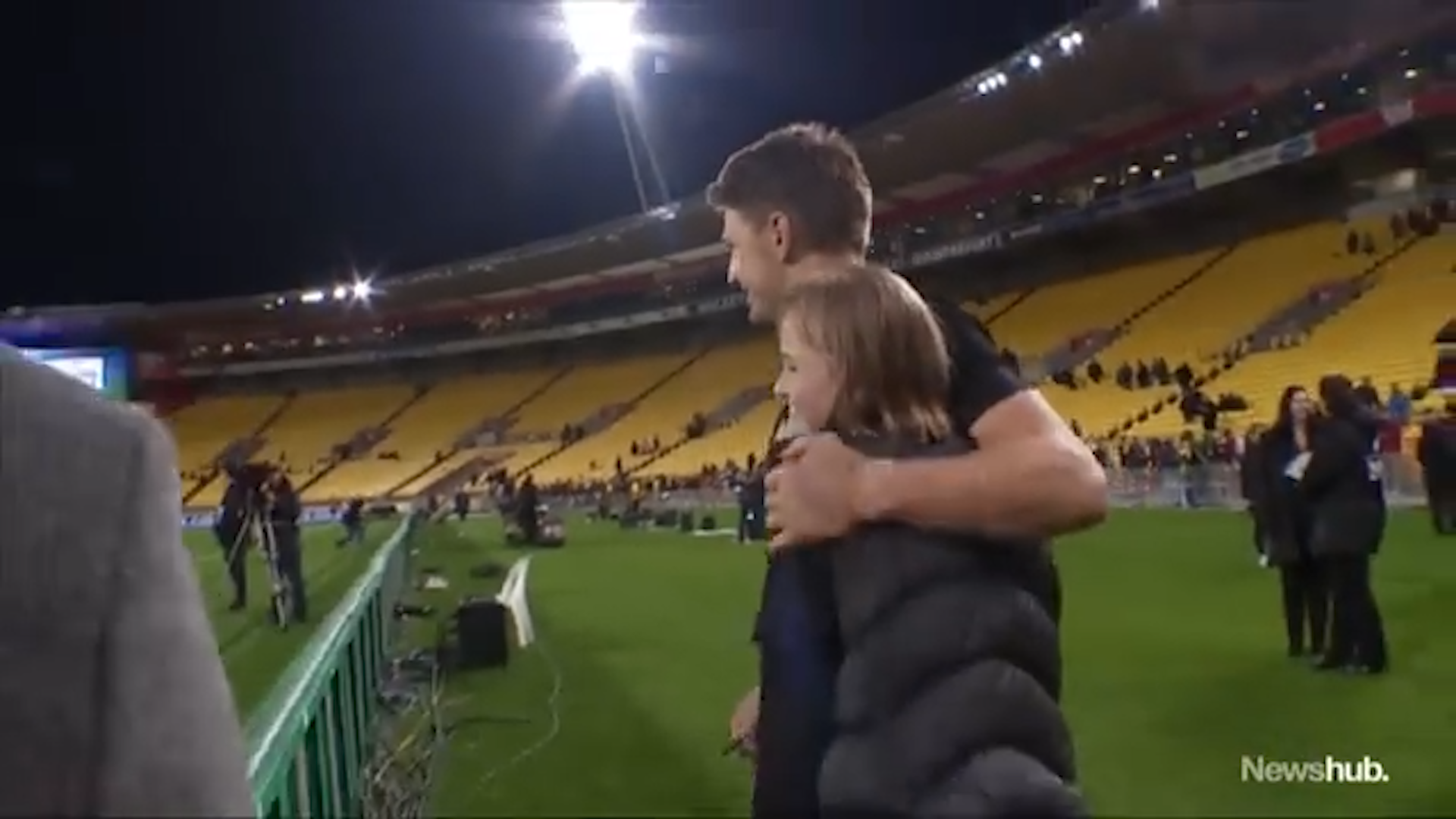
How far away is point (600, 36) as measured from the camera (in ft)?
6.70

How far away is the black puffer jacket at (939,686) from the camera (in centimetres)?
76

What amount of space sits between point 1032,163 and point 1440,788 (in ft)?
4.58

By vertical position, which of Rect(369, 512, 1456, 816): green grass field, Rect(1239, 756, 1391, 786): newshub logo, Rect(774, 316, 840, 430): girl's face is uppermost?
Rect(774, 316, 840, 430): girl's face

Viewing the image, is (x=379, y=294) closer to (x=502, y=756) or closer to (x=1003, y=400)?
(x=502, y=756)

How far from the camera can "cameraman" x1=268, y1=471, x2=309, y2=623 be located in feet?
10.9

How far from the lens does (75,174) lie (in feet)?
3.81

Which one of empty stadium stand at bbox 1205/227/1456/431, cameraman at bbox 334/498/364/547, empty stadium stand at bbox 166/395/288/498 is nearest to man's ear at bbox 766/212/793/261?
empty stadium stand at bbox 166/395/288/498

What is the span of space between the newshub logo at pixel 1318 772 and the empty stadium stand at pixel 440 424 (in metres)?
1.70

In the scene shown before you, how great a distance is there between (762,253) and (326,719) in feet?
4.24

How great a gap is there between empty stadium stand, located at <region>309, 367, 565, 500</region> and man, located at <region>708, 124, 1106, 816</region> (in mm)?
2503

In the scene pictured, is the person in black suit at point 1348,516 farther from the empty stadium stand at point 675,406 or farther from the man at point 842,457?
the man at point 842,457

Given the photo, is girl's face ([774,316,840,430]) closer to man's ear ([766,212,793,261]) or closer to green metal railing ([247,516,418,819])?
man's ear ([766,212,793,261])

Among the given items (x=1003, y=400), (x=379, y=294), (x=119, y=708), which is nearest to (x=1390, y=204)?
(x=379, y=294)

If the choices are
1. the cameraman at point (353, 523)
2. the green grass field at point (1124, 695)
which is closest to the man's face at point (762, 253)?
the green grass field at point (1124, 695)
